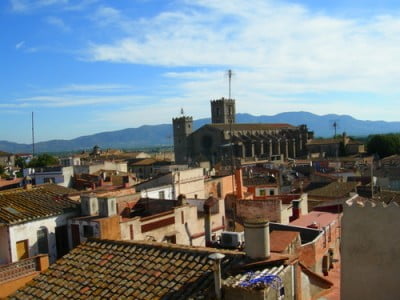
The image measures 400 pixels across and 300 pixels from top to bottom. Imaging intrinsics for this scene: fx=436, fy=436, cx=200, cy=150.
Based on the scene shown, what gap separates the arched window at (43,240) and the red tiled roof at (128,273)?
21.1 feet

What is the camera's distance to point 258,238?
7.76 meters

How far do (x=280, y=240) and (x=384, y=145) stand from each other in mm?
98393

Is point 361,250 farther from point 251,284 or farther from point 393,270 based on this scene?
point 251,284

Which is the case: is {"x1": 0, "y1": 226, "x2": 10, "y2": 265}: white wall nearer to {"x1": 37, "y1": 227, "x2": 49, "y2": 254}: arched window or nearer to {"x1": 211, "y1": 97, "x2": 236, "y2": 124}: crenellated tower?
{"x1": 37, "y1": 227, "x2": 49, "y2": 254}: arched window

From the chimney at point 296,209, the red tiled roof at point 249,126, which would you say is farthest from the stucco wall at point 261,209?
the red tiled roof at point 249,126

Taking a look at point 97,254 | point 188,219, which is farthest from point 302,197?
point 97,254

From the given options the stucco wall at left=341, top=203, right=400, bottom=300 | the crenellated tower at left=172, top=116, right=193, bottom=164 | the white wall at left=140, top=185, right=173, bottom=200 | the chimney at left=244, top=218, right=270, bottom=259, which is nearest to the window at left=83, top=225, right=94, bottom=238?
the white wall at left=140, top=185, right=173, bottom=200

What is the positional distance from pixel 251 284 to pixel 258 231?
107cm

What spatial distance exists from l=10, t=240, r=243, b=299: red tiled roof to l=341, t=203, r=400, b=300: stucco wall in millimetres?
1989

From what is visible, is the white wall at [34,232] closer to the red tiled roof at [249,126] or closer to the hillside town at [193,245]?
the hillside town at [193,245]

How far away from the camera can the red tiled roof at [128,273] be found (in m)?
8.05

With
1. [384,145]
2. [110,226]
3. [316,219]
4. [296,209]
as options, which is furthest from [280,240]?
[384,145]

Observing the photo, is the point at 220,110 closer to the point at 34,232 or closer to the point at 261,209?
the point at 261,209

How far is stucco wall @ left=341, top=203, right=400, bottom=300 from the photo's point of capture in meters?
7.53
